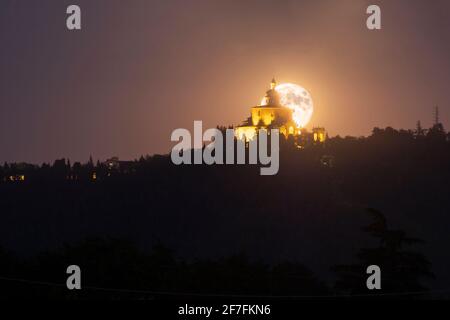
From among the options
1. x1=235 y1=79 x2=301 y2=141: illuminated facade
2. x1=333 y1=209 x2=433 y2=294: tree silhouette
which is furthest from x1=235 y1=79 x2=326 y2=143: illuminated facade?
x1=333 y1=209 x2=433 y2=294: tree silhouette

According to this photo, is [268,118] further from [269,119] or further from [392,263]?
[392,263]

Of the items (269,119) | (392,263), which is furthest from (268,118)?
(392,263)

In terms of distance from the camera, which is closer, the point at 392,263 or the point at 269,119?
the point at 392,263

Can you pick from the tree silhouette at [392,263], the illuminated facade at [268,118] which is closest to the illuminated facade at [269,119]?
the illuminated facade at [268,118]

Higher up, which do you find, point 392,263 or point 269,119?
point 269,119

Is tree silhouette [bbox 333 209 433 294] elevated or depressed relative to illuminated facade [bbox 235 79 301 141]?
depressed

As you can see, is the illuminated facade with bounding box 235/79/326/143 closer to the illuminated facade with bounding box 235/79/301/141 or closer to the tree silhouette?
the illuminated facade with bounding box 235/79/301/141

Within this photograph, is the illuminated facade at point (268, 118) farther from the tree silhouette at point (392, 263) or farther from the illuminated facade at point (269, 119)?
the tree silhouette at point (392, 263)
